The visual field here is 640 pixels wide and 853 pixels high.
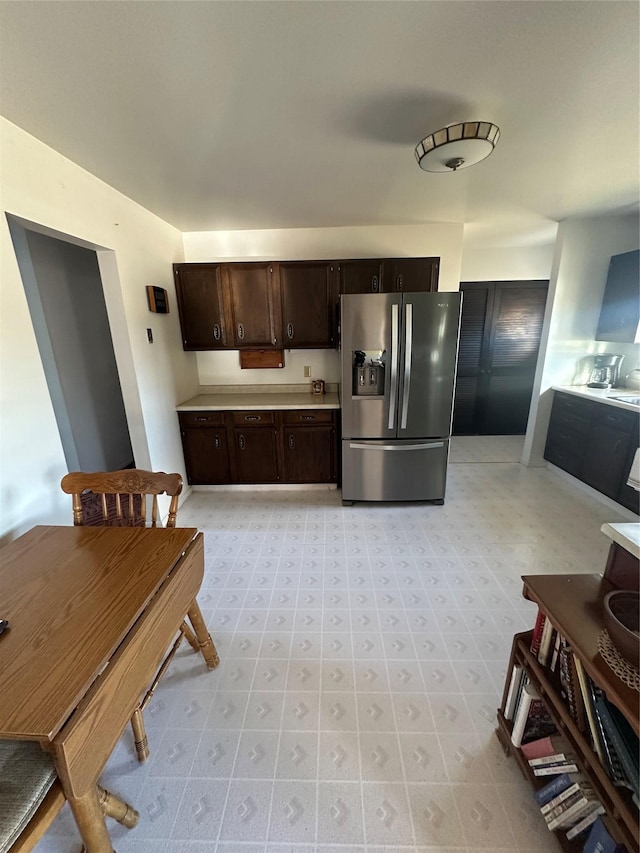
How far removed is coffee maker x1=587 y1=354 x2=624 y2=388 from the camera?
126 inches

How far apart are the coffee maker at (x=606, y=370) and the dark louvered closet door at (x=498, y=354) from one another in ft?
4.14

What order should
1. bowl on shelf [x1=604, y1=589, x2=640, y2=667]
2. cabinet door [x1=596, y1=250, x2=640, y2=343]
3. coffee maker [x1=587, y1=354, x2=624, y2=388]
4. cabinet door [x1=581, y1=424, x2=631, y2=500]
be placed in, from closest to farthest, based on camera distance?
bowl on shelf [x1=604, y1=589, x2=640, y2=667] → cabinet door [x1=581, y1=424, x2=631, y2=500] → cabinet door [x1=596, y1=250, x2=640, y2=343] → coffee maker [x1=587, y1=354, x2=624, y2=388]

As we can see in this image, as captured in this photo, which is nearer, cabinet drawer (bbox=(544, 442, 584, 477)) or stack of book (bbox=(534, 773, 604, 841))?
stack of book (bbox=(534, 773, 604, 841))

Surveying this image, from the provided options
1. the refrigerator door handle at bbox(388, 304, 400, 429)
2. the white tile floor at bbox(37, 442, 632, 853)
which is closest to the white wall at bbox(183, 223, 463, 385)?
the refrigerator door handle at bbox(388, 304, 400, 429)

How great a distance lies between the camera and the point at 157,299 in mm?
2746

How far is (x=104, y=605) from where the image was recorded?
1.02 meters

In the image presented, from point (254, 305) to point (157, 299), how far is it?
0.82 m

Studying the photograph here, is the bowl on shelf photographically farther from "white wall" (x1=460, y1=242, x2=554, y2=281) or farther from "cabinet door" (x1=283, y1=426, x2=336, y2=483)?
"white wall" (x1=460, y1=242, x2=554, y2=281)

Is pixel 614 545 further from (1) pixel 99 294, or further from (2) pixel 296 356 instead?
(1) pixel 99 294

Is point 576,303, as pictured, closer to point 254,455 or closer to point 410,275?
point 410,275

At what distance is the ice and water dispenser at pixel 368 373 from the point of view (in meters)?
2.63

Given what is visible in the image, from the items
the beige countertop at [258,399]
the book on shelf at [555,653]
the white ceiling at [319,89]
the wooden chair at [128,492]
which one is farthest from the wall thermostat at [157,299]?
the book on shelf at [555,653]

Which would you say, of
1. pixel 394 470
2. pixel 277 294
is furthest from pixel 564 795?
pixel 277 294

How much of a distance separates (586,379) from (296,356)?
9.83ft
